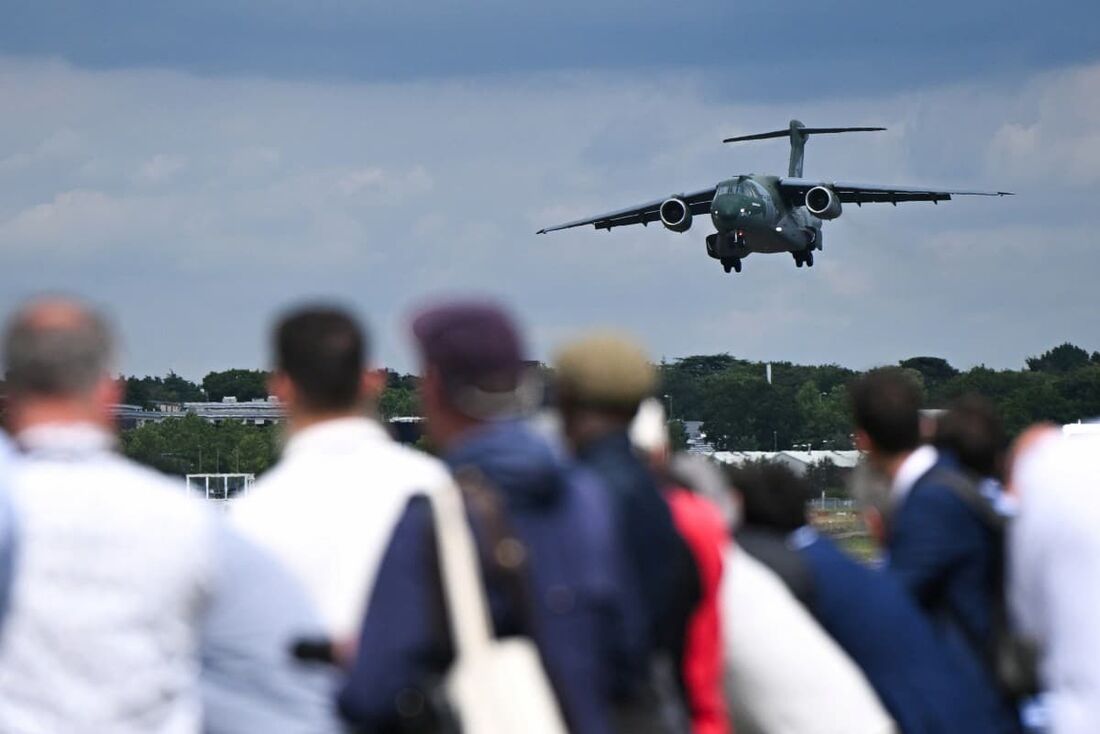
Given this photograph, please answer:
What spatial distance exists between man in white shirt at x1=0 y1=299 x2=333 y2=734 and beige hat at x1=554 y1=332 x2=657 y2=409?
86 centimetres

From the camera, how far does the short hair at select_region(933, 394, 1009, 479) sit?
6906mm

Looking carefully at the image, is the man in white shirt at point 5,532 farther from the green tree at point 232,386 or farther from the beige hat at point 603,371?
the green tree at point 232,386

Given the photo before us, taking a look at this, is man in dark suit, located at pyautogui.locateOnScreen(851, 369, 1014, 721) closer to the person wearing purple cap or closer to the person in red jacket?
the person in red jacket

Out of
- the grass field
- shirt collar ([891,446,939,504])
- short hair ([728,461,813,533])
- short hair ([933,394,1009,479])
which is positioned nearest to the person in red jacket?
short hair ([728,461,813,533])

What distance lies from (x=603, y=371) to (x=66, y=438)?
3.84 feet

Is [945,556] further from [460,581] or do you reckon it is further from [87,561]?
[87,561]

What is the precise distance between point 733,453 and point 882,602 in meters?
94.4

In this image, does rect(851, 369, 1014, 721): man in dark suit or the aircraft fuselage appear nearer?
rect(851, 369, 1014, 721): man in dark suit

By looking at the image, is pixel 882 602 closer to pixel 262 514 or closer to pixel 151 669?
pixel 262 514

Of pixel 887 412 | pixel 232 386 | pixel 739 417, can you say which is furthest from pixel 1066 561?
pixel 232 386

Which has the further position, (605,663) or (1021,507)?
(1021,507)

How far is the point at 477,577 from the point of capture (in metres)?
3.83

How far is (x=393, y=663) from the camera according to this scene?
12.6ft

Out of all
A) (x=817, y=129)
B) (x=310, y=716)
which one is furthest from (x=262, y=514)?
(x=817, y=129)
